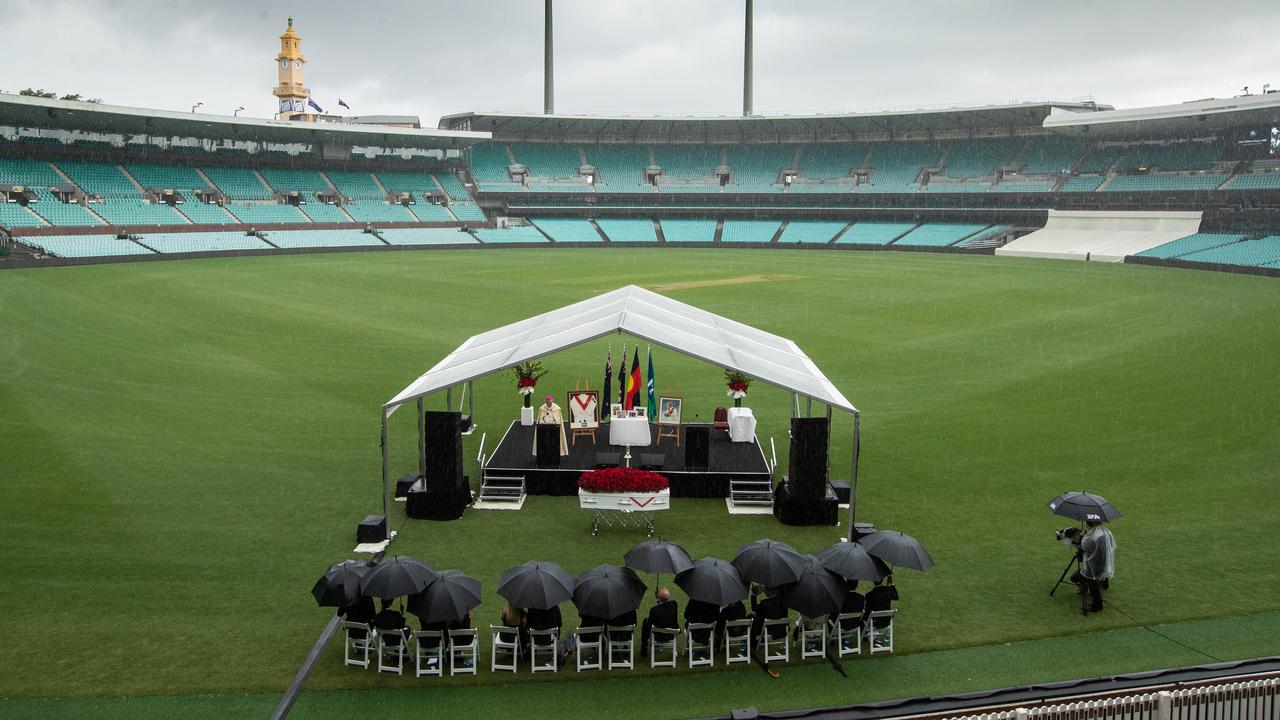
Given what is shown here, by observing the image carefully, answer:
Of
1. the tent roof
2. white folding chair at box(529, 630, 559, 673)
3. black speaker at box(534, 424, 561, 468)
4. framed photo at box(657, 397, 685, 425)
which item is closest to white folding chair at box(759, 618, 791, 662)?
white folding chair at box(529, 630, 559, 673)

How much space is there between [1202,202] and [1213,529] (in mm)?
63438

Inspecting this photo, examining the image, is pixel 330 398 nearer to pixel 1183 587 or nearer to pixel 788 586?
pixel 788 586

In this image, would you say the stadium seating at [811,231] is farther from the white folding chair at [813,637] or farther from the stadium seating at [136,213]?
the white folding chair at [813,637]

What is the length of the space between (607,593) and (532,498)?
593cm

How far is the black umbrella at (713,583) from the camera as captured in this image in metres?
8.95

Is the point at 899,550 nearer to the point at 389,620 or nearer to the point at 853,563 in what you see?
the point at 853,563

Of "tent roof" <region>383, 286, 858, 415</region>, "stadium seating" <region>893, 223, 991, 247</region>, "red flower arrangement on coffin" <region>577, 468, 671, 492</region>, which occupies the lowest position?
"red flower arrangement on coffin" <region>577, 468, 671, 492</region>

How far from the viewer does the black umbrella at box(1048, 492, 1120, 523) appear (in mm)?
10688

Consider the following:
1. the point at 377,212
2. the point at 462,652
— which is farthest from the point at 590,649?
the point at 377,212

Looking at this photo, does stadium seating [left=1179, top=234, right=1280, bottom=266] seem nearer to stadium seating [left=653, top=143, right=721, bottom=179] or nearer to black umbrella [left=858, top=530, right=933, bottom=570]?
stadium seating [left=653, top=143, right=721, bottom=179]

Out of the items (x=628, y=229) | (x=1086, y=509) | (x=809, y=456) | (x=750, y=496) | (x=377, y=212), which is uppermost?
(x=377, y=212)

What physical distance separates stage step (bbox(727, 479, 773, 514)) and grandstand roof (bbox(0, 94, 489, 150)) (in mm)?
57937

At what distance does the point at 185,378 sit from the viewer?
75.7 ft

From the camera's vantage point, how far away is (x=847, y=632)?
984 cm
